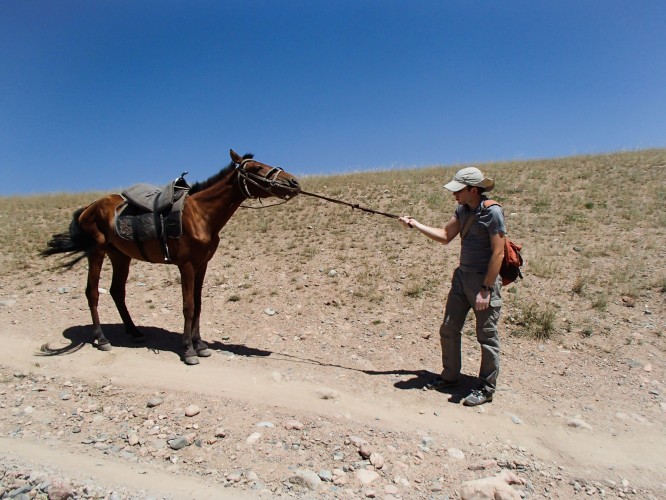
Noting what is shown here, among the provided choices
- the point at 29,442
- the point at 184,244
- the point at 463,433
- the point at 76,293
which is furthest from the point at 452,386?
the point at 76,293

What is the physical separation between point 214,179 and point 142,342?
290cm

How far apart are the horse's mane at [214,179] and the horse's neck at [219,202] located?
0.12 metres

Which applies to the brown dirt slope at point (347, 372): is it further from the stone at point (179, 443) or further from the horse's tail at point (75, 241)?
the horse's tail at point (75, 241)

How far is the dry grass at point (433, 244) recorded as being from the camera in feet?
27.4

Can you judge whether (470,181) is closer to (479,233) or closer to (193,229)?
(479,233)

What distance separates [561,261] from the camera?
9594 mm

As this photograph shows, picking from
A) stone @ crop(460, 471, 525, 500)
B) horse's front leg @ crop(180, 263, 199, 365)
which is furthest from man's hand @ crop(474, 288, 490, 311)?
horse's front leg @ crop(180, 263, 199, 365)

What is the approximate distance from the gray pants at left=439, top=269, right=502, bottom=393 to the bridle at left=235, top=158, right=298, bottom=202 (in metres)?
2.55

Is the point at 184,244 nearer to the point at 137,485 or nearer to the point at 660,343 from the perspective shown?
the point at 137,485

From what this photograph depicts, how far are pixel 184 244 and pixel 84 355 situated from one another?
2195 millimetres

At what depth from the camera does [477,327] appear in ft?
16.7

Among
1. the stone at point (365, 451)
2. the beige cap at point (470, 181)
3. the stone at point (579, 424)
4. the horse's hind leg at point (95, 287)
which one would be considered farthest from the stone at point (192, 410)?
the stone at point (579, 424)

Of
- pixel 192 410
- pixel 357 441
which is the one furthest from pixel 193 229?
pixel 357 441

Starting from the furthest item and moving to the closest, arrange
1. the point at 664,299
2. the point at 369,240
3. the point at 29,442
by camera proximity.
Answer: the point at 369,240 → the point at 664,299 → the point at 29,442
